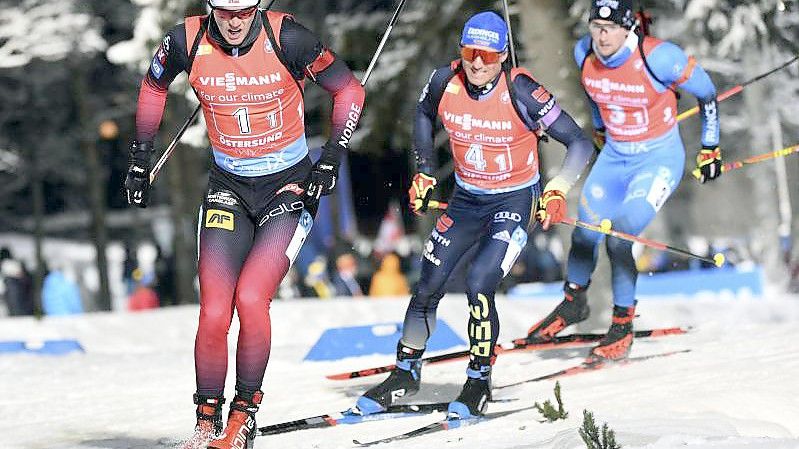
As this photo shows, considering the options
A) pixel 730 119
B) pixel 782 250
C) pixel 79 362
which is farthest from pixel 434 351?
pixel 730 119

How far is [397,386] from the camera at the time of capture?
8.09 meters

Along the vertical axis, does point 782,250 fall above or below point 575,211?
below

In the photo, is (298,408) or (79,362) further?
(79,362)

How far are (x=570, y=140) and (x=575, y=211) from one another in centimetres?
640

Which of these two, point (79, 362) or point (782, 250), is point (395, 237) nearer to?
point (782, 250)

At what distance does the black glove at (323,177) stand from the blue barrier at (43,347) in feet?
20.9

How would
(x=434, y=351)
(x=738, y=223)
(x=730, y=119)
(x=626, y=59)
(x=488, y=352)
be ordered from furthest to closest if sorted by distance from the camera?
(x=738, y=223) < (x=730, y=119) < (x=434, y=351) < (x=626, y=59) < (x=488, y=352)

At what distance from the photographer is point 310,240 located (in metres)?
24.6

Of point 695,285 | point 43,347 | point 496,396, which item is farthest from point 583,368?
point 695,285

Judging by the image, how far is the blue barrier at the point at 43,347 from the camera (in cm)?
1274

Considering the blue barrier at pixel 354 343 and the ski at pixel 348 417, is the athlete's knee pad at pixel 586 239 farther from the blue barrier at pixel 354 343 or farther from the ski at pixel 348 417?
the ski at pixel 348 417

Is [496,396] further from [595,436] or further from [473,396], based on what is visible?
[595,436]

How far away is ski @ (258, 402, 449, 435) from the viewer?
764 centimetres

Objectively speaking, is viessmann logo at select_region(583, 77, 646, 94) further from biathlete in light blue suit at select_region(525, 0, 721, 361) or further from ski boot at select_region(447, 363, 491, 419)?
ski boot at select_region(447, 363, 491, 419)
